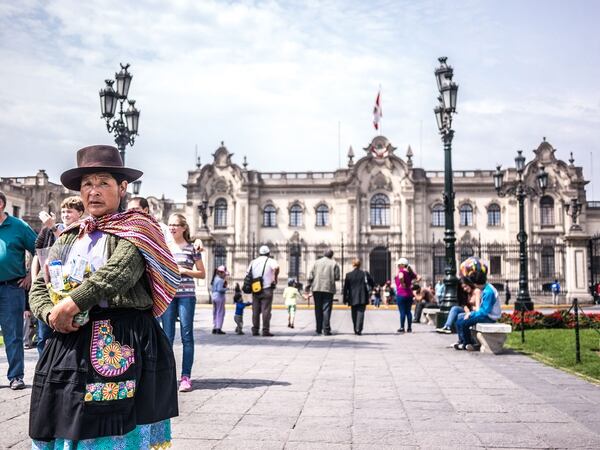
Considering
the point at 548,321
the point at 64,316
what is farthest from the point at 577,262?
the point at 64,316

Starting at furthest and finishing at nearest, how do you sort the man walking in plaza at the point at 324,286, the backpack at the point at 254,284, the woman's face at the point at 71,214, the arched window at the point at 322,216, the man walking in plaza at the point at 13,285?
the arched window at the point at 322,216
the man walking in plaza at the point at 324,286
the backpack at the point at 254,284
the man walking in plaza at the point at 13,285
the woman's face at the point at 71,214

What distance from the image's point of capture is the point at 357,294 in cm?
1281

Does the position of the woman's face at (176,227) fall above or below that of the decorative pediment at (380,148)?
below

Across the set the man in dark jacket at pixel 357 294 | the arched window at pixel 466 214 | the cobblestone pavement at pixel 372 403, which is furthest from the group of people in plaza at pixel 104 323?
the arched window at pixel 466 214

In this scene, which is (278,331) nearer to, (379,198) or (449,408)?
(449,408)

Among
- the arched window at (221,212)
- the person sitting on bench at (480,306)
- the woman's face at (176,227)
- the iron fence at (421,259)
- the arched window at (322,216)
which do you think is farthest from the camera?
the arched window at (221,212)

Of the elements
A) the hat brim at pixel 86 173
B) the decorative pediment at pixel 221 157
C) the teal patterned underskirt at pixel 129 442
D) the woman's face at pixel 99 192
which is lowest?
the teal patterned underskirt at pixel 129 442

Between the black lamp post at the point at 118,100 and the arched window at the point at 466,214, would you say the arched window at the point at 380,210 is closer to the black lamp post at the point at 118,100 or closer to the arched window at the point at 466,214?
the arched window at the point at 466,214

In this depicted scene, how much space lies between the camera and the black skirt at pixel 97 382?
2555 mm

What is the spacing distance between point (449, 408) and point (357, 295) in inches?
296

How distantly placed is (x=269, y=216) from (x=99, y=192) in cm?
4258

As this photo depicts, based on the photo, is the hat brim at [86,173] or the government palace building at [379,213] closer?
the hat brim at [86,173]

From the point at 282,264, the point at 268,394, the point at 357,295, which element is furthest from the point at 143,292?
the point at 282,264

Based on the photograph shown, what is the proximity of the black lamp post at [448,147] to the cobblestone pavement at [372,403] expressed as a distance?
4.89 meters
